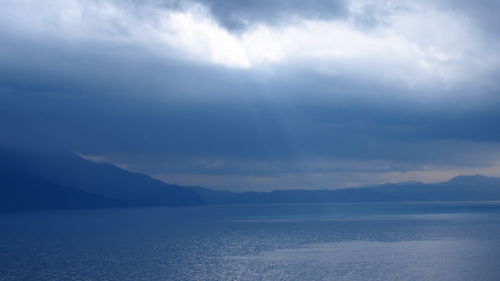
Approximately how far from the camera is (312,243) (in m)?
111

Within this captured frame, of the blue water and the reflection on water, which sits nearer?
the reflection on water

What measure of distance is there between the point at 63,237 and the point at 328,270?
276 feet

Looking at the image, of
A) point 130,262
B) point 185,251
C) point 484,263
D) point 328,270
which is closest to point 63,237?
point 185,251

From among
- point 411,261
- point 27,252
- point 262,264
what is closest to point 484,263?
point 411,261

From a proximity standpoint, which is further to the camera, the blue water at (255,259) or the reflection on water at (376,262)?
the blue water at (255,259)

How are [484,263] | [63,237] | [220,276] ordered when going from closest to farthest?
[220,276]
[484,263]
[63,237]

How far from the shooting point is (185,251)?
97.1 meters

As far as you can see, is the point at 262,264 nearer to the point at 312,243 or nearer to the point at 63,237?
the point at 312,243

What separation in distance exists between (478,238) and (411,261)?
47.4 m

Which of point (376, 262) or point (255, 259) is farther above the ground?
point (255, 259)

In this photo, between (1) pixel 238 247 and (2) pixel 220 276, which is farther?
(1) pixel 238 247

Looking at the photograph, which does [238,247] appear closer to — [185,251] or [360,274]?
[185,251]

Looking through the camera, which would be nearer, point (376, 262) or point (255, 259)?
point (376, 262)

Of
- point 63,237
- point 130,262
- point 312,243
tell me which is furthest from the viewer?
point 63,237
